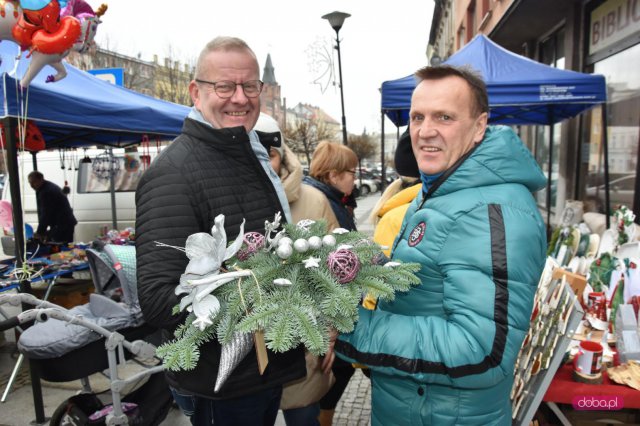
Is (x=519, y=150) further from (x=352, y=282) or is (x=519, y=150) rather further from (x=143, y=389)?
(x=143, y=389)

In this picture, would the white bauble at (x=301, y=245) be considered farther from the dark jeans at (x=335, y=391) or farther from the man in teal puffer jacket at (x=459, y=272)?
the dark jeans at (x=335, y=391)

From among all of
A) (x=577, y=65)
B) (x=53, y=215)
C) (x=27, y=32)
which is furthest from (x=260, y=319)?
(x=577, y=65)

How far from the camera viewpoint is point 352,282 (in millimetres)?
1216

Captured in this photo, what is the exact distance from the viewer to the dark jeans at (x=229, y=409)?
1484 millimetres

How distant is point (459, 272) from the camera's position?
121 centimetres

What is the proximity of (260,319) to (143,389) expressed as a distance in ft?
7.28

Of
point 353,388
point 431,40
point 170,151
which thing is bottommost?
point 353,388

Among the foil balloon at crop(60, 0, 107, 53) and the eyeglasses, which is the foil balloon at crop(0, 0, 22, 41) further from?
the eyeglasses

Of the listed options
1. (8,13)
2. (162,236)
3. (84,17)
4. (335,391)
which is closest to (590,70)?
(335,391)

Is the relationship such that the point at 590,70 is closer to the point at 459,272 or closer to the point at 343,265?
the point at 459,272

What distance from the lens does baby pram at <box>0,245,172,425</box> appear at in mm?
2447

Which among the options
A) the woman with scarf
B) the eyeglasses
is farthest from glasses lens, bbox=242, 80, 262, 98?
the woman with scarf

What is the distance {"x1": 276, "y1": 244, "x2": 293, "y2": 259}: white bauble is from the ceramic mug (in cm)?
175

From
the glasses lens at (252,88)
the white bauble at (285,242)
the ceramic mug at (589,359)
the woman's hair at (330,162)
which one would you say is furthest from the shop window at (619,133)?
the white bauble at (285,242)
